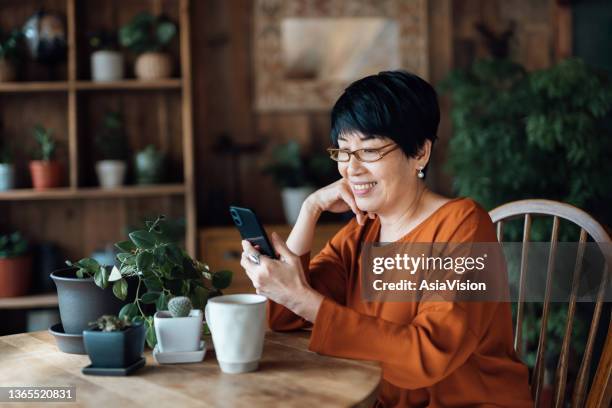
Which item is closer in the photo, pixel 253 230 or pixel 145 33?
pixel 253 230

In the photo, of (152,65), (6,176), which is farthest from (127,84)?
(6,176)

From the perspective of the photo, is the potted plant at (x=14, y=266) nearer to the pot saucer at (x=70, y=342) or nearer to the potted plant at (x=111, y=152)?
the potted plant at (x=111, y=152)

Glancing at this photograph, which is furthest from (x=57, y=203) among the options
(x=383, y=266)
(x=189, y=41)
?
(x=383, y=266)

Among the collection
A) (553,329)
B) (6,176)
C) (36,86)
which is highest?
(36,86)

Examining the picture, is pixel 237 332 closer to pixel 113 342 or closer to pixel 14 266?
pixel 113 342

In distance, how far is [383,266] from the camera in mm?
1563

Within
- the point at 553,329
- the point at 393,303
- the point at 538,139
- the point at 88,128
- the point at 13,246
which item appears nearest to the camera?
the point at 393,303

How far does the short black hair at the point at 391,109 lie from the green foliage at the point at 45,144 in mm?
2318

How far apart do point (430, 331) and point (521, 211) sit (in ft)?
1.91

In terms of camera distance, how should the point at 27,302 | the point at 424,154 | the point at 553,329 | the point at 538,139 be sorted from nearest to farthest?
the point at 424,154, the point at 538,139, the point at 553,329, the point at 27,302

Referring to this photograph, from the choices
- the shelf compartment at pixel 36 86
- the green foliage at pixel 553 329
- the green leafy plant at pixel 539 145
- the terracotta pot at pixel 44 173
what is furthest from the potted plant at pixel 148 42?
the green foliage at pixel 553 329

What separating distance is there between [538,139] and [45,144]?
89.1 inches

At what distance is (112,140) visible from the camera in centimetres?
349

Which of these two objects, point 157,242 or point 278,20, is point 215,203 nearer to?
point 278,20
